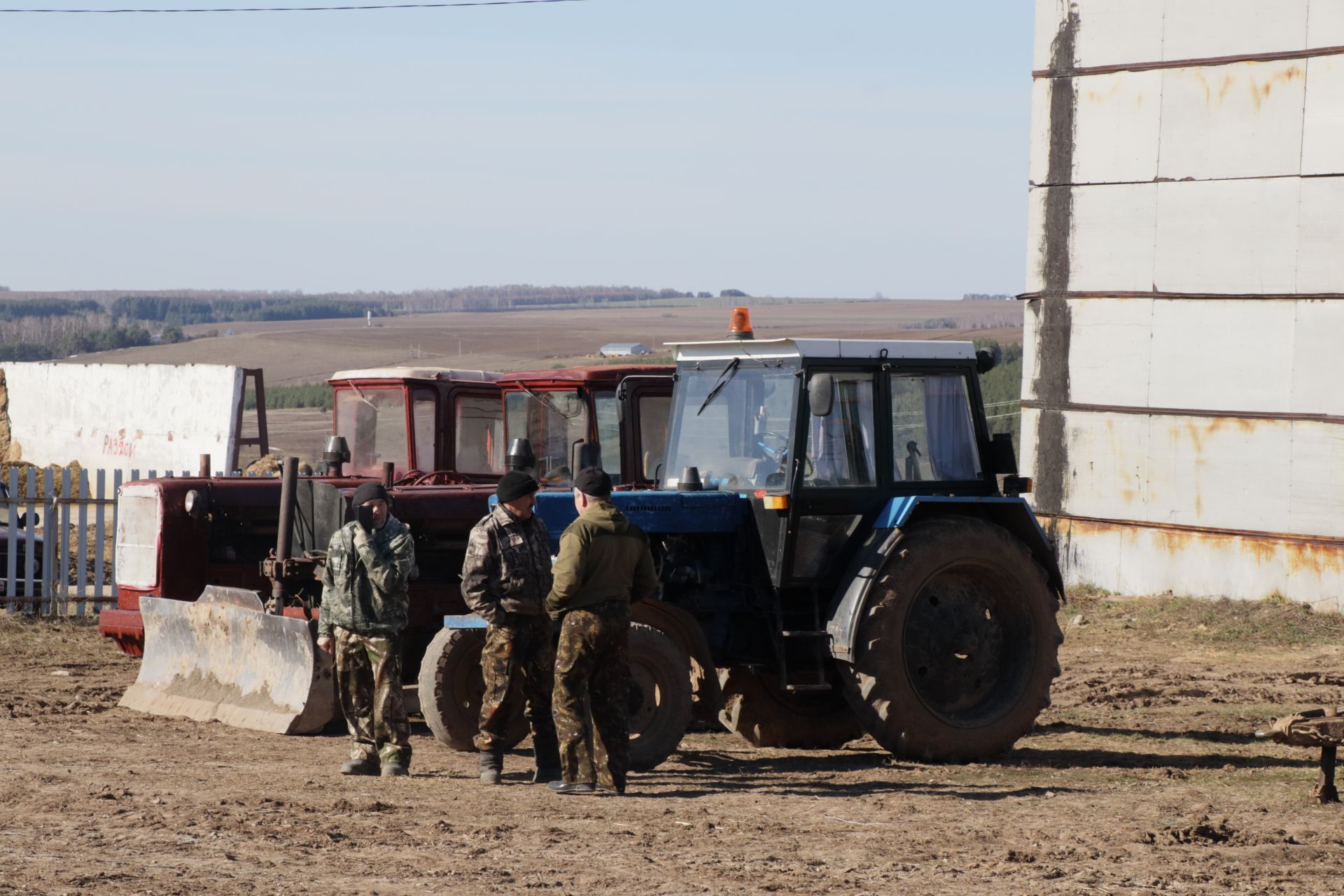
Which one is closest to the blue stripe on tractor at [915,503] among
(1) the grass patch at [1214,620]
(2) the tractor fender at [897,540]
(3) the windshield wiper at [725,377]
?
(2) the tractor fender at [897,540]

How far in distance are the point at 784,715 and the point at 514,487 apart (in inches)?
110

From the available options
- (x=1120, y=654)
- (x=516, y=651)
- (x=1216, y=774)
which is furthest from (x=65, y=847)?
(x=1120, y=654)

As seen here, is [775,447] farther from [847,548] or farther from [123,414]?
[123,414]

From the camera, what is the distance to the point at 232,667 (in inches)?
429

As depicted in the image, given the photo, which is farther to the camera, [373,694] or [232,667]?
[232,667]

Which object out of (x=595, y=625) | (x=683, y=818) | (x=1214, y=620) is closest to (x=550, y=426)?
(x=595, y=625)

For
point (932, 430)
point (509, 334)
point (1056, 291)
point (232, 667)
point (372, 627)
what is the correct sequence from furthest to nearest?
point (509, 334) < point (1056, 291) < point (232, 667) < point (932, 430) < point (372, 627)

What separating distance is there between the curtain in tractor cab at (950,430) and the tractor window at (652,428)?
2827 millimetres

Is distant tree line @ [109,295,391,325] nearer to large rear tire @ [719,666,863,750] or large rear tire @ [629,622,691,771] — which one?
large rear tire @ [719,666,863,750]

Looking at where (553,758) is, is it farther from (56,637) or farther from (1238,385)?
(1238,385)

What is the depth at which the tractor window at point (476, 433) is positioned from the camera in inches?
543

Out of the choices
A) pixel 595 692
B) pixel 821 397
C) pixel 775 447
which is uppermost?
pixel 821 397

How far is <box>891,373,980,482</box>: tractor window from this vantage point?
391 inches

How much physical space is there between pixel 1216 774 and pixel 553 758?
12.4 ft
